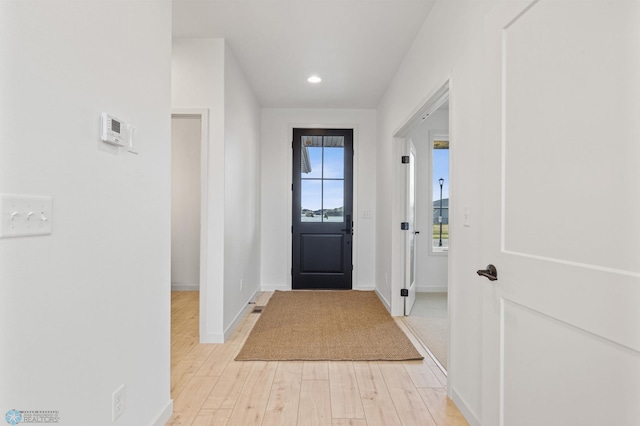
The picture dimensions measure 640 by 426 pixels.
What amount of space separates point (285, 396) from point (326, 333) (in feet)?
3.67

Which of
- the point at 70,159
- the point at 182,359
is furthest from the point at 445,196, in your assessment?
the point at 70,159

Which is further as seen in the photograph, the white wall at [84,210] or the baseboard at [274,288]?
the baseboard at [274,288]

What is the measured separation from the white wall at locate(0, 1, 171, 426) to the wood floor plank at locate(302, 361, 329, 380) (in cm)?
98

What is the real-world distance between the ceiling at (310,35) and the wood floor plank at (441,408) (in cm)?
264

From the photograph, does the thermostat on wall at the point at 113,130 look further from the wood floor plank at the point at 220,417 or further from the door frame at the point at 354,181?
the door frame at the point at 354,181

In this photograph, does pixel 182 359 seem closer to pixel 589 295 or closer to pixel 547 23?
pixel 589 295

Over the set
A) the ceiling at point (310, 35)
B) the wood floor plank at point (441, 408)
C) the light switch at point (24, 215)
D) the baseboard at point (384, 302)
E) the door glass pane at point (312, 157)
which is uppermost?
the ceiling at point (310, 35)

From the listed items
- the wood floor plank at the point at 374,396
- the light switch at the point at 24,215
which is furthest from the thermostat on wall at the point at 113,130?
the wood floor plank at the point at 374,396

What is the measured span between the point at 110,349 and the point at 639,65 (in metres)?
1.89

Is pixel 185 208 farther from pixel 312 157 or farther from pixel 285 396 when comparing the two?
pixel 285 396

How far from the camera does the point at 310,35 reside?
2.90 metres

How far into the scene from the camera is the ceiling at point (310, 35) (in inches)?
98.3

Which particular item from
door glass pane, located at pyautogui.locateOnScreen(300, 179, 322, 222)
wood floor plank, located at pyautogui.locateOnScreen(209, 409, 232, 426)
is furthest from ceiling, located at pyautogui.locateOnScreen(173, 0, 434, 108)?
wood floor plank, located at pyautogui.locateOnScreen(209, 409, 232, 426)

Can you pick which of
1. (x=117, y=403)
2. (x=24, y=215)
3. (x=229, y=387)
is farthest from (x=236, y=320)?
(x=24, y=215)
